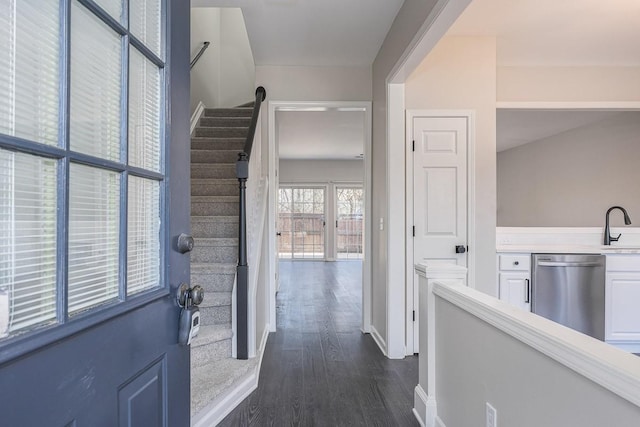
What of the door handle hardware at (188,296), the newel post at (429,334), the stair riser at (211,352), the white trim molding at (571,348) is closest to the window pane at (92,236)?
the door handle hardware at (188,296)

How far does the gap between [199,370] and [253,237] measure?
964mm

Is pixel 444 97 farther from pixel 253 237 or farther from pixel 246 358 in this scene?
pixel 246 358

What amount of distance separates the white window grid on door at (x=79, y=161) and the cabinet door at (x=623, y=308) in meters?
3.67

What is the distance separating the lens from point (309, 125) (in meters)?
6.07

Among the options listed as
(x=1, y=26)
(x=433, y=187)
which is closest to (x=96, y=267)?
(x=1, y=26)

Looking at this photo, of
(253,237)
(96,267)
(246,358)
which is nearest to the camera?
(96,267)

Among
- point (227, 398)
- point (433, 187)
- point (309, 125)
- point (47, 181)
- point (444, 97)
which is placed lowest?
point (227, 398)

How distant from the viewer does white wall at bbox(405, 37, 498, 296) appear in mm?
3059

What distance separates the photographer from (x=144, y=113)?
2.88 feet

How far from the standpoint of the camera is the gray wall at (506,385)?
901 mm

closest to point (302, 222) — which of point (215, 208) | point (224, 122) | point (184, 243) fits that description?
point (224, 122)

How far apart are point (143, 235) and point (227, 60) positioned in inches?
212

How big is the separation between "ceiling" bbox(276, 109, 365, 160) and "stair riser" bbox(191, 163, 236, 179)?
147 centimetres

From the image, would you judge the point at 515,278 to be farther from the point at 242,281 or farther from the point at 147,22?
the point at 147,22
